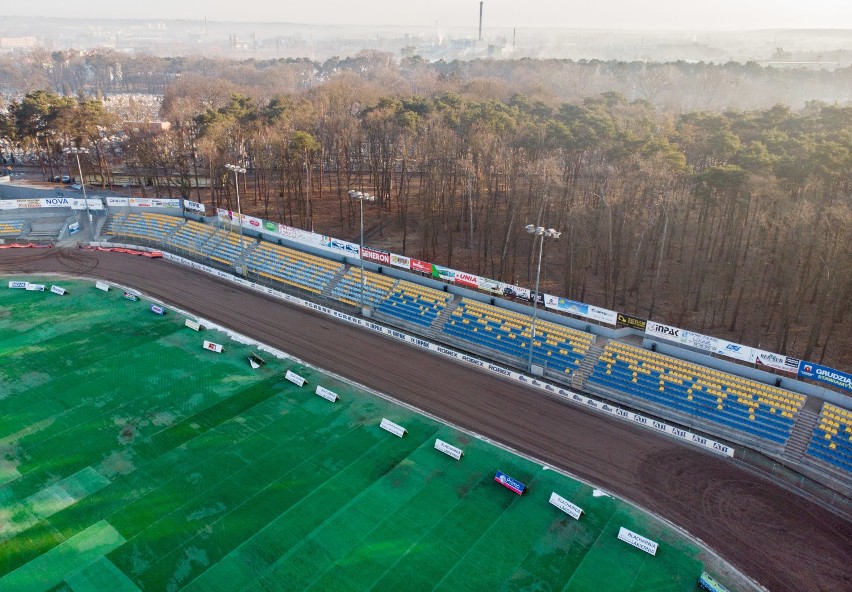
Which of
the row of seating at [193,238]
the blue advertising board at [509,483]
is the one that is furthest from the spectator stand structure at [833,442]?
the row of seating at [193,238]

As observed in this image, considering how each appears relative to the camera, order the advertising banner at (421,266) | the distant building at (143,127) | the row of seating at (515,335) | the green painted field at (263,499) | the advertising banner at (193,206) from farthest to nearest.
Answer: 1. the distant building at (143,127)
2. the advertising banner at (193,206)
3. the advertising banner at (421,266)
4. the row of seating at (515,335)
5. the green painted field at (263,499)

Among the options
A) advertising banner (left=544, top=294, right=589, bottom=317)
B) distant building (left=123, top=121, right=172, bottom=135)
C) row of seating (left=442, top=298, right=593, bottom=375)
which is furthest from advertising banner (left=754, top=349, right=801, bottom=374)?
distant building (left=123, top=121, right=172, bottom=135)

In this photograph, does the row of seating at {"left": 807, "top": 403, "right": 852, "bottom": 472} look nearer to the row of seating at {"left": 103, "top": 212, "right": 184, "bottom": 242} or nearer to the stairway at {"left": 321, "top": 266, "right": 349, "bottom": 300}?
the stairway at {"left": 321, "top": 266, "right": 349, "bottom": 300}

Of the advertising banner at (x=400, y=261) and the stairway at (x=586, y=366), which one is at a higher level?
the advertising banner at (x=400, y=261)

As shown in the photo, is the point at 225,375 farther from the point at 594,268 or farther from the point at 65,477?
the point at 594,268

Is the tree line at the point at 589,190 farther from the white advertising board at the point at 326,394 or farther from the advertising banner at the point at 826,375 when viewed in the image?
the white advertising board at the point at 326,394

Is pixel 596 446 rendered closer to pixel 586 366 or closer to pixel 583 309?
pixel 586 366
